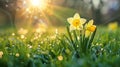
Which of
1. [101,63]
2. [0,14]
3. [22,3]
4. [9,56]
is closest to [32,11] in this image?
[22,3]

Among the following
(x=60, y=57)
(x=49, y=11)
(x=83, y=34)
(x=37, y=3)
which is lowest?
(x=60, y=57)

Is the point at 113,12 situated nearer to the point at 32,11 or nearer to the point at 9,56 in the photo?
the point at 32,11

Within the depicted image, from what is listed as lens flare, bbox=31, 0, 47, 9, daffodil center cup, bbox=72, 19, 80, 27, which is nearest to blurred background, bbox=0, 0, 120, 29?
lens flare, bbox=31, 0, 47, 9

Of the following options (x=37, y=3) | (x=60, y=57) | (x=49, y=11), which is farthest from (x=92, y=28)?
(x=49, y=11)

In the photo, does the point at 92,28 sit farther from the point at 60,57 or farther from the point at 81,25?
the point at 60,57

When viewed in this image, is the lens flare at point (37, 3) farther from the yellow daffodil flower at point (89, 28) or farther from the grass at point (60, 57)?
the yellow daffodil flower at point (89, 28)

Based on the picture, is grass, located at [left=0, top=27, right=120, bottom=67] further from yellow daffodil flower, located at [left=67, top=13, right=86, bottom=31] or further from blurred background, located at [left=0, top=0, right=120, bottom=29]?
blurred background, located at [left=0, top=0, right=120, bottom=29]

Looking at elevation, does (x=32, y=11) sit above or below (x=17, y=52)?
above

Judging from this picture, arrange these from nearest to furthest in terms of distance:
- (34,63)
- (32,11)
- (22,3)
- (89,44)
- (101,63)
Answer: (101,63)
(34,63)
(89,44)
(22,3)
(32,11)

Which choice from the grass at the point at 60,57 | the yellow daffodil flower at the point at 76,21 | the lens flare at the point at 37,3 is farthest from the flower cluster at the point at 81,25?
the lens flare at the point at 37,3
